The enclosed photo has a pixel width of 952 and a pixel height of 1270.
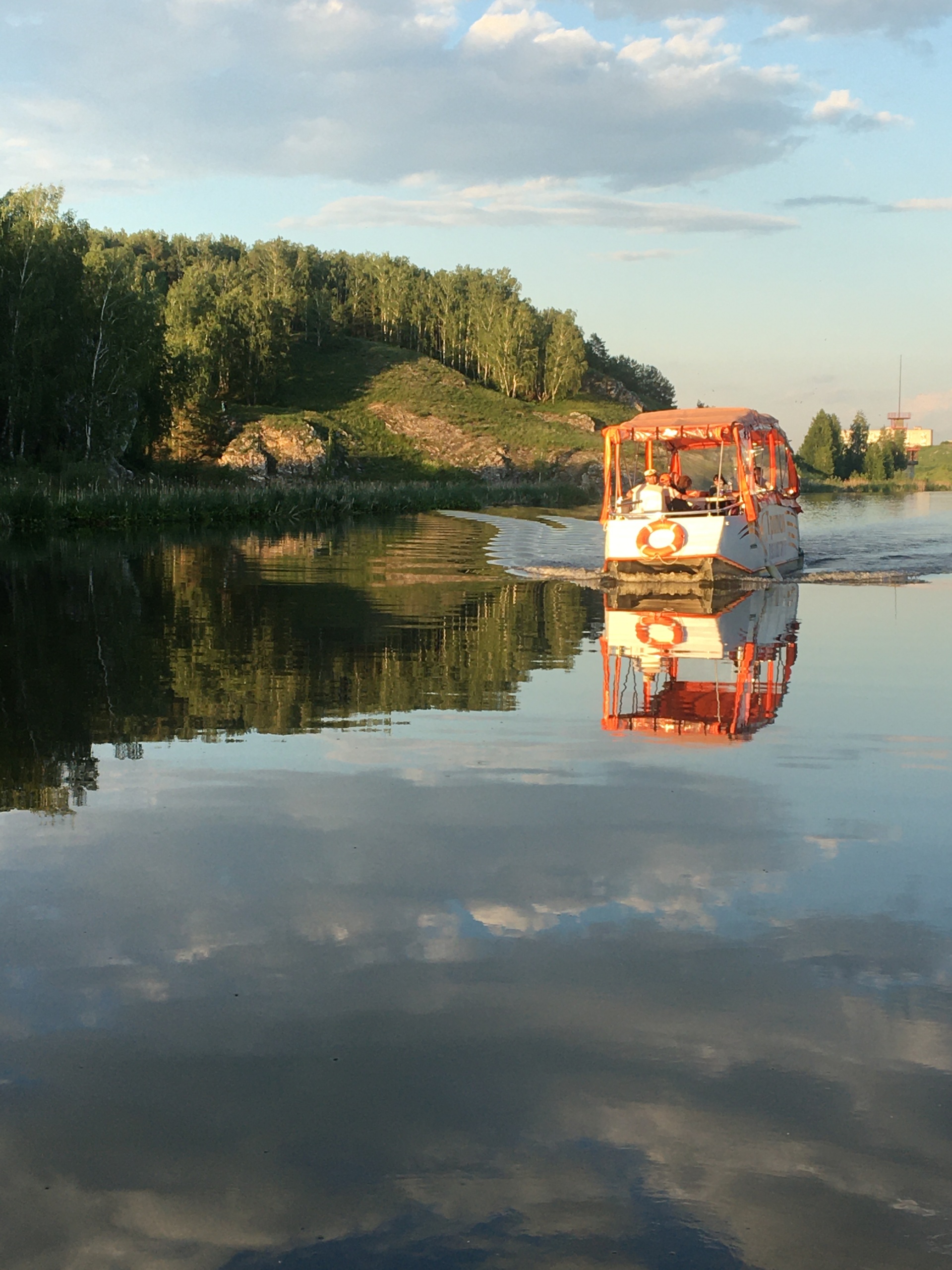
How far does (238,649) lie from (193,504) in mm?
37693

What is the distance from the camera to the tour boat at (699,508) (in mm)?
23453

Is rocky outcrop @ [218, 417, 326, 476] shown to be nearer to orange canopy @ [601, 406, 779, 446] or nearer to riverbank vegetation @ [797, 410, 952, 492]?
orange canopy @ [601, 406, 779, 446]

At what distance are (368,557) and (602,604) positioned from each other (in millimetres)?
10907

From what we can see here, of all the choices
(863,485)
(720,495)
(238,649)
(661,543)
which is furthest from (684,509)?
(863,485)

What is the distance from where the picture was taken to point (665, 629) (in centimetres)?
1770

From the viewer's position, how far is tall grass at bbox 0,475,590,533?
4394 cm

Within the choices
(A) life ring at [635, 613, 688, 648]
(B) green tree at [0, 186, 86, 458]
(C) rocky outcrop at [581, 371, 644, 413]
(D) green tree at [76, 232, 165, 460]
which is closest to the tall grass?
(D) green tree at [76, 232, 165, 460]

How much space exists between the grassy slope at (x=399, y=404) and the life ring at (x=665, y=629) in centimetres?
8570

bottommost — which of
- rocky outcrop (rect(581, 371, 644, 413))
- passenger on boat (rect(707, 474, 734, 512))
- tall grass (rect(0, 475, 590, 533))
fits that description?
passenger on boat (rect(707, 474, 734, 512))

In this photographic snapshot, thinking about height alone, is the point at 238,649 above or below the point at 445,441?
below

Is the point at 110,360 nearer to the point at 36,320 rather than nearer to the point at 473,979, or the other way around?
the point at 36,320

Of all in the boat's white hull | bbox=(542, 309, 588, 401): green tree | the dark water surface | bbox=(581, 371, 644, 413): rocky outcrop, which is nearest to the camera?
the dark water surface

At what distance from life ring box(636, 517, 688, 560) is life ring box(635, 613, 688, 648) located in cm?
362

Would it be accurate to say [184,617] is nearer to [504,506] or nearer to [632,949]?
[632,949]
